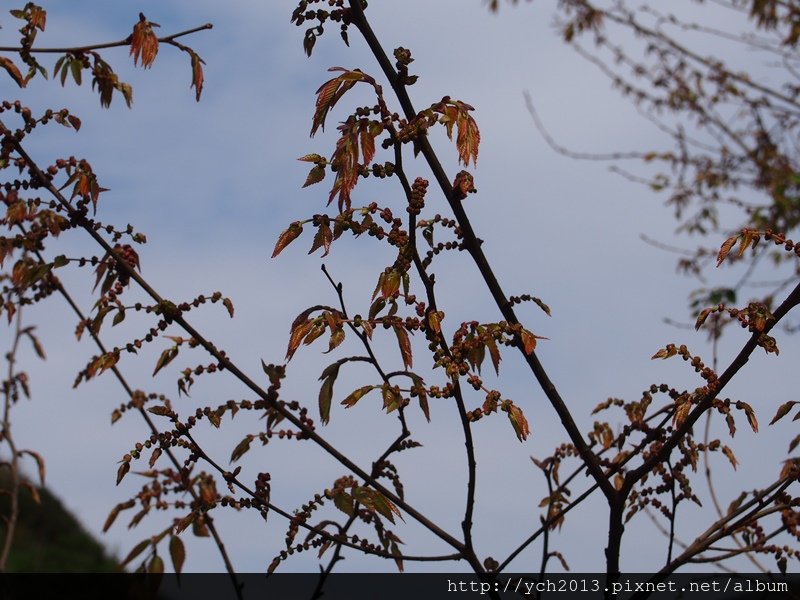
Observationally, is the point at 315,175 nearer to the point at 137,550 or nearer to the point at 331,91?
the point at 331,91

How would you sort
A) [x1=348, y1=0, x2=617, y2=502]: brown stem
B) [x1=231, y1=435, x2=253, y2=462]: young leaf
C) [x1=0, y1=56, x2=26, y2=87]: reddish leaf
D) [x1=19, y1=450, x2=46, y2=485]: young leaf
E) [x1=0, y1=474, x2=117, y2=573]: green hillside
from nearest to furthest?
1. [x1=348, y1=0, x2=617, y2=502]: brown stem
2. [x1=231, y1=435, x2=253, y2=462]: young leaf
3. [x1=0, y1=56, x2=26, y2=87]: reddish leaf
4. [x1=19, y1=450, x2=46, y2=485]: young leaf
5. [x1=0, y1=474, x2=117, y2=573]: green hillside

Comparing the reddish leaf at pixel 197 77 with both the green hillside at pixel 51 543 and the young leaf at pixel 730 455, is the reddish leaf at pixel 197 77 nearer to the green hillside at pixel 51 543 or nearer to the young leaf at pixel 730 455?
the young leaf at pixel 730 455

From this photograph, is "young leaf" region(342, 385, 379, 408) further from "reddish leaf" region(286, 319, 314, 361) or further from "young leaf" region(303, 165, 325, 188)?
"young leaf" region(303, 165, 325, 188)

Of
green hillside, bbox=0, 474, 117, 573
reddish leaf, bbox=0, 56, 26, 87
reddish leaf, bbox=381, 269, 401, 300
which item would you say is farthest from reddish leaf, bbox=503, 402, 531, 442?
green hillside, bbox=0, 474, 117, 573

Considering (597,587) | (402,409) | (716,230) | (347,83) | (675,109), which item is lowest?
(597,587)

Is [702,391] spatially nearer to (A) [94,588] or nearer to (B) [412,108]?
(B) [412,108]

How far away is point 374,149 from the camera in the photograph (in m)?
2.19

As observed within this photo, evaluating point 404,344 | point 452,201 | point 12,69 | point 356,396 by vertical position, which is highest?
point 12,69

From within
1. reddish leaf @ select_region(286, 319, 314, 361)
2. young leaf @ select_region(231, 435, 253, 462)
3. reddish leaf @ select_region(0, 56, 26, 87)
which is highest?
reddish leaf @ select_region(0, 56, 26, 87)

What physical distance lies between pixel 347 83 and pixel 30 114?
1.27 meters

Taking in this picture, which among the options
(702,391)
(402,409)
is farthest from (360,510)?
(702,391)

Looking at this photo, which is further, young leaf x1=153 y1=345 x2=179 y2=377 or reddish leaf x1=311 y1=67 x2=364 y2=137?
young leaf x1=153 y1=345 x2=179 y2=377

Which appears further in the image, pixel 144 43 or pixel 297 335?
pixel 144 43

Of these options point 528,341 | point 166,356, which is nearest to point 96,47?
point 166,356
